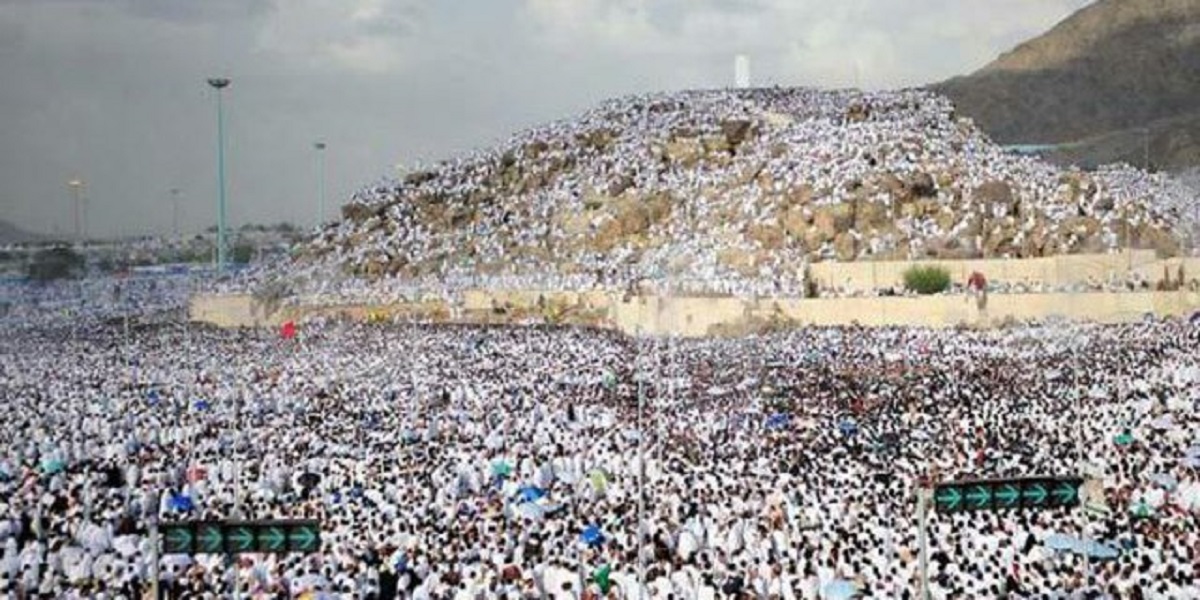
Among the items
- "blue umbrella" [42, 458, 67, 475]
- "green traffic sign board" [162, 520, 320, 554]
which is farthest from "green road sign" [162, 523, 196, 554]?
"blue umbrella" [42, 458, 67, 475]

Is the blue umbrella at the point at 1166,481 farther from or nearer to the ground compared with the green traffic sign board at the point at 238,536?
nearer to the ground

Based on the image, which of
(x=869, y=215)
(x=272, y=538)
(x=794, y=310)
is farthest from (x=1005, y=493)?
(x=869, y=215)

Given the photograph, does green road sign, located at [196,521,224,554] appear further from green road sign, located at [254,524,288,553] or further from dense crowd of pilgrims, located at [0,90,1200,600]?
dense crowd of pilgrims, located at [0,90,1200,600]

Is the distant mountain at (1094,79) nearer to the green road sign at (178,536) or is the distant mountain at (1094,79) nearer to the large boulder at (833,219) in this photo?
the large boulder at (833,219)

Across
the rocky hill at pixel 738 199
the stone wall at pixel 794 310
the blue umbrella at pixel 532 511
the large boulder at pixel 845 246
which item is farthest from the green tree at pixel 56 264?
the blue umbrella at pixel 532 511

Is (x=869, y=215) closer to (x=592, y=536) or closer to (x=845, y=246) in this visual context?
(x=845, y=246)

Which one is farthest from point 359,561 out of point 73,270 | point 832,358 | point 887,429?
point 73,270

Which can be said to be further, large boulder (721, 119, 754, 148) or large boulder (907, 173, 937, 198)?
large boulder (721, 119, 754, 148)
